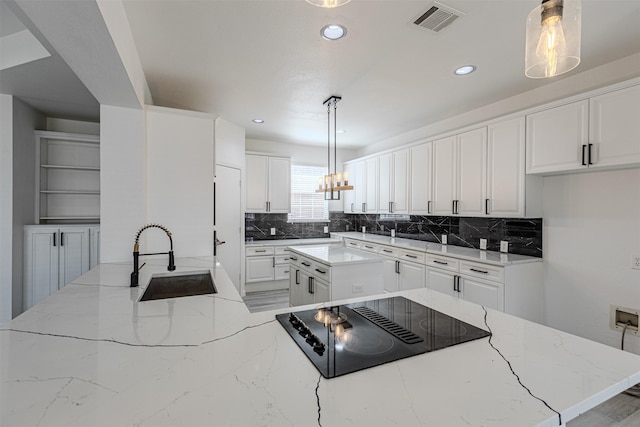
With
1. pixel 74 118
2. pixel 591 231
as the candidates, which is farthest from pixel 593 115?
pixel 74 118

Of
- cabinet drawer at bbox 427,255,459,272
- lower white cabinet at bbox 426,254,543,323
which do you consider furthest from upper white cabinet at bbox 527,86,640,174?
cabinet drawer at bbox 427,255,459,272

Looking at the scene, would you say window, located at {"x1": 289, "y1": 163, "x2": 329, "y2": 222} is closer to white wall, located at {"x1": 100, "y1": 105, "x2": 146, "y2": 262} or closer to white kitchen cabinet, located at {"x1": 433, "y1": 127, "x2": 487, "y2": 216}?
white kitchen cabinet, located at {"x1": 433, "y1": 127, "x2": 487, "y2": 216}

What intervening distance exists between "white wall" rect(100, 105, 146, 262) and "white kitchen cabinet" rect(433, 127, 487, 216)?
3551 millimetres

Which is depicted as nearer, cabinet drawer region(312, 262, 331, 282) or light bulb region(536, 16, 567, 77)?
light bulb region(536, 16, 567, 77)

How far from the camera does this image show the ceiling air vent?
1.87m

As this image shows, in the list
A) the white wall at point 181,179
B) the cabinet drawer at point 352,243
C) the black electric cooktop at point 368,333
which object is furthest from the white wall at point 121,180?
the cabinet drawer at point 352,243

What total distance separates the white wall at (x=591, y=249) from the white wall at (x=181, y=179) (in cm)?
357

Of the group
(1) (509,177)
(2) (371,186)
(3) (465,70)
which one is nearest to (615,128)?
(1) (509,177)

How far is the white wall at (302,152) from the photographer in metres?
5.41

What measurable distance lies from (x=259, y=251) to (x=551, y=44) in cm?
455

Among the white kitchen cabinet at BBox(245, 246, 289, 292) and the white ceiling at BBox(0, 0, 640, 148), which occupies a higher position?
the white ceiling at BBox(0, 0, 640, 148)

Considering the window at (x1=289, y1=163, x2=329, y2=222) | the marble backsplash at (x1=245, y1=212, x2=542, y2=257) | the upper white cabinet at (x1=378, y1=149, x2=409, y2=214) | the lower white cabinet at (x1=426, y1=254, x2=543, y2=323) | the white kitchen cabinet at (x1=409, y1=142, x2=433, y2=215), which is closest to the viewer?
the lower white cabinet at (x1=426, y1=254, x2=543, y2=323)

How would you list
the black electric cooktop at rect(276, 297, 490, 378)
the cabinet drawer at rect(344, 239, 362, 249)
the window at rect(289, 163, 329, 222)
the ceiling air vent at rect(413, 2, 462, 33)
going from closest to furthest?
the black electric cooktop at rect(276, 297, 490, 378)
the ceiling air vent at rect(413, 2, 462, 33)
the cabinet drawer at rect(344, 239, 362, 249)
the window at rect(289, 163, 329, 222)

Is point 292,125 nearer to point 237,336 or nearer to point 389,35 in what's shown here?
point 389,35
